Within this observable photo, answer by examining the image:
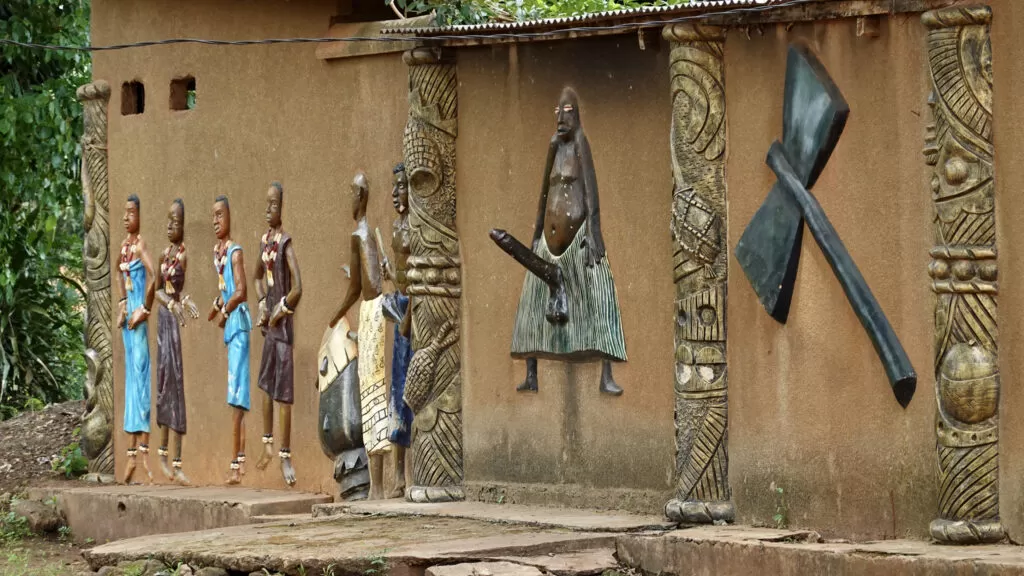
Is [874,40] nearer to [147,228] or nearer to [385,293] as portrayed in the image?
[385,293]

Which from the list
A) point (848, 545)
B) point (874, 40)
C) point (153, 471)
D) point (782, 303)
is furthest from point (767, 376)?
point (153, 471)

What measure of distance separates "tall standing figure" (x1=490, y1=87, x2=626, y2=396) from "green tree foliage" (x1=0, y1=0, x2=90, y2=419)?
640cm

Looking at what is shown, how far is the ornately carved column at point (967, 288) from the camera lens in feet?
25.0

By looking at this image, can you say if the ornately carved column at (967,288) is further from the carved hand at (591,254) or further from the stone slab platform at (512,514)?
the carved hand at (591,254)

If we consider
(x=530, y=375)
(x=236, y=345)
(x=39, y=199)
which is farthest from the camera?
(x=39, y=199)

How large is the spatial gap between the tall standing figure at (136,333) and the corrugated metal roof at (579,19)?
3064mm

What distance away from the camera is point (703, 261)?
8.70m

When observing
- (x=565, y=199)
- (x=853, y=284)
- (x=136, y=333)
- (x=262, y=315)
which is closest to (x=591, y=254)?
(x=565, y=199)

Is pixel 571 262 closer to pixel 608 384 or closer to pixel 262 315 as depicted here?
pixel 608 384

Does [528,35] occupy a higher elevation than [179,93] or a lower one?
lower

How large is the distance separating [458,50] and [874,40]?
2.77 m

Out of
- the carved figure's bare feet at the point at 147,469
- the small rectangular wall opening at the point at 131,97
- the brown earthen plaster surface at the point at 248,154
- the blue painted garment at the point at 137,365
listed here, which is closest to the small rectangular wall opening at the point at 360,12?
the brown earthen plaster surface at the point at 248,154

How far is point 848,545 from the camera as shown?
774cm

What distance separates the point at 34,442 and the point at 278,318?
4.31 metres
